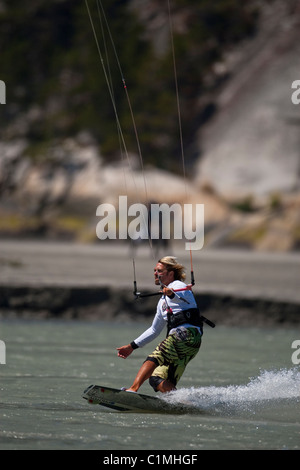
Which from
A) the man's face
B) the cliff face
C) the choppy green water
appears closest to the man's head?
the man's face

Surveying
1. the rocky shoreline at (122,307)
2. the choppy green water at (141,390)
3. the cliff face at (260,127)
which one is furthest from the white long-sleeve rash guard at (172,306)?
the cliff face at (260,127)

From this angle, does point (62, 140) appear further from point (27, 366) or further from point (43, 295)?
point (27, 366)

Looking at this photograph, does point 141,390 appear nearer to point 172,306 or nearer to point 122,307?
point 172,306

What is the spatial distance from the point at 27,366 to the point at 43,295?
5.80 m

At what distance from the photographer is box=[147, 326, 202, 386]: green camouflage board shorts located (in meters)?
9.55

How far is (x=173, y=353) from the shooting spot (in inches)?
376

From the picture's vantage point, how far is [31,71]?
226ft

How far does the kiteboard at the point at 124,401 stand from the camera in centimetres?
913

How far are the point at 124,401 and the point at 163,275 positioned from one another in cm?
133

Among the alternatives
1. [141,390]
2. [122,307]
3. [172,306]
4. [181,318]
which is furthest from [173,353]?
[122,307]

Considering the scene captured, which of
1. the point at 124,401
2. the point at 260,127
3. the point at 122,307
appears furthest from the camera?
the point at 260,127

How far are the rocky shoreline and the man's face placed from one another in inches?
316

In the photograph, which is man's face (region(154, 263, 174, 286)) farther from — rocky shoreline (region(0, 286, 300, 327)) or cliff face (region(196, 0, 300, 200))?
cliff face (region(196, 0, 300, 200))
